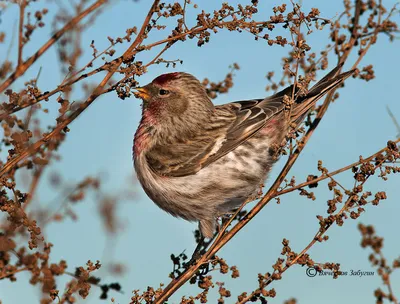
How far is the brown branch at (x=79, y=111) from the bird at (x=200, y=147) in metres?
2.36

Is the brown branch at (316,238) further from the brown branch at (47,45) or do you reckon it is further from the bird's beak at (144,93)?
the bird's beak at (144,93)

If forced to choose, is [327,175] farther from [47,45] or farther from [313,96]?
[47,45]

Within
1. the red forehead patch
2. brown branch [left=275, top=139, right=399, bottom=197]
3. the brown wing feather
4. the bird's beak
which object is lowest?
brown branch [left=275, top=139, right=399, bottom=197]

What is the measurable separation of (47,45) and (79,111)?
610mm

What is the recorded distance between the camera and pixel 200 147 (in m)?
6.66

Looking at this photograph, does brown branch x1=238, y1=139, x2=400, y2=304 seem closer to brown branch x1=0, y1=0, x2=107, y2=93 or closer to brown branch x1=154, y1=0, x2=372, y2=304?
brown branch x1=154, y1=0, x2=372, y2=304

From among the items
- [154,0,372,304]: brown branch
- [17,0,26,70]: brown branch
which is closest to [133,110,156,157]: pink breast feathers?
[154,0,372,304]: brown branch

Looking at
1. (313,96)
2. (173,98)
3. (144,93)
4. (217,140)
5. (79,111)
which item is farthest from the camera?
(173,98)

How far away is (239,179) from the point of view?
6.38 m

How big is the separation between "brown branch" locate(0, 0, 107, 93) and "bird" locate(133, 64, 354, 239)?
3.09 m

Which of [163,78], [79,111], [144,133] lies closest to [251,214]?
[79,111]

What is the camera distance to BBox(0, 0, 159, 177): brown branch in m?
3.62

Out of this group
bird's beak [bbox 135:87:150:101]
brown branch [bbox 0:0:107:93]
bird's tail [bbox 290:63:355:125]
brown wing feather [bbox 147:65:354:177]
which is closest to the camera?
brown branch [bbox 0:0:107:93]

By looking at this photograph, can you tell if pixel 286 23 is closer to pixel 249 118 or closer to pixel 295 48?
pixel 295 48
